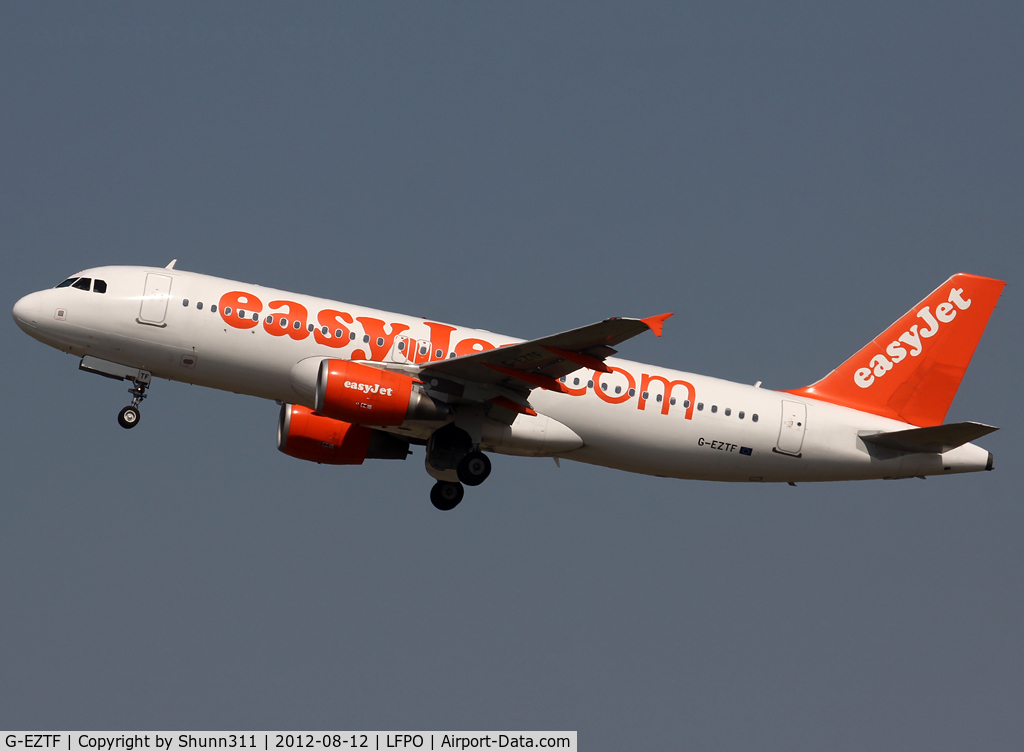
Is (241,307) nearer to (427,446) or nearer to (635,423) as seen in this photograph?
(427,446)

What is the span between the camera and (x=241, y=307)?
1208 inches

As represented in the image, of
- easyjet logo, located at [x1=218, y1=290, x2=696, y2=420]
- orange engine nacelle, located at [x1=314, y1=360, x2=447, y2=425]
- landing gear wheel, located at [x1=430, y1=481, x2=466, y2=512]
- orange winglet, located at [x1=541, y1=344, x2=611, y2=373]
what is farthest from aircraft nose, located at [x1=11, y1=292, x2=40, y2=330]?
orange winglet, located at [x1=541, y1=344, x2=611, y2=373]

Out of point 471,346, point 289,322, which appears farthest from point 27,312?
point 471,346

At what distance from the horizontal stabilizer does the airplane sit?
0.17ft

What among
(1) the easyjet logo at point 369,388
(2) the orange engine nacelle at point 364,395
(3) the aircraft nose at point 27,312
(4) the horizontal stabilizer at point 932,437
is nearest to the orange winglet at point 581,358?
(2) the orange engine nacelle at point 364,395

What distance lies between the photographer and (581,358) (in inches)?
1133

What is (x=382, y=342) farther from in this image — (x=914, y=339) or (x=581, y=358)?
(x=914, y=339)

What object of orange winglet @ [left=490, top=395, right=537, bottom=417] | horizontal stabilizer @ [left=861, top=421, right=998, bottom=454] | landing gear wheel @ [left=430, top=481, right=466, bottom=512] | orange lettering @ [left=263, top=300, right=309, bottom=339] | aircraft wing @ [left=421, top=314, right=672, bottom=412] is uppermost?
orange lettering @ [left=263, top=300, right=309, bottom=339]

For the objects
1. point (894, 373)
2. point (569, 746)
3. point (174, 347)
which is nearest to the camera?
point (569, 746)

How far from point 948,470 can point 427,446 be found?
13785 millimetres

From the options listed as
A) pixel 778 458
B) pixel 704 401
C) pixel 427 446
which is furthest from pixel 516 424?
pixel 778 458

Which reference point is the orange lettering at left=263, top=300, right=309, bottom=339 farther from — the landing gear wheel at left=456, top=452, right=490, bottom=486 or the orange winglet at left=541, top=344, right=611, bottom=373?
the orange winglet at left=541, top=344, right=611, bottom=373

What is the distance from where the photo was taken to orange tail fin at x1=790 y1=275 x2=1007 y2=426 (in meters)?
35.3

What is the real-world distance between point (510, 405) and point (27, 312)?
1192cm
